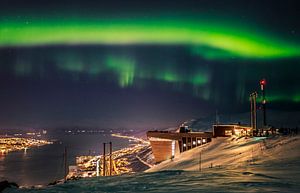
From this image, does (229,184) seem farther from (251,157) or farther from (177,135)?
(177,135)

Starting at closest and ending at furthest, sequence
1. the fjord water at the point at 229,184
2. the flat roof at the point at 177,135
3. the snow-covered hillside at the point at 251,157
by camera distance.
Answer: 1. the fjord water at the point at 229,184
2. the snow-covered hillside at the point at 251,157
3. the flat roof at the point at 177,135

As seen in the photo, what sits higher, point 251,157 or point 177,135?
point 251,157

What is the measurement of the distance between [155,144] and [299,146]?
161 ft

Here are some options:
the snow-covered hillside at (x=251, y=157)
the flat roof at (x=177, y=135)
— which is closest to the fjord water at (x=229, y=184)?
the snow-covered hillside at (x=251, y=157)

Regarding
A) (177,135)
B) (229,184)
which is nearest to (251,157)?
(229,184)

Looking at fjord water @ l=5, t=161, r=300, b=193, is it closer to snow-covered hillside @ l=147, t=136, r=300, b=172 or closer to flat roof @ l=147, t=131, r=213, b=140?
snow-covered hillside @ l=147, t=136, r=300, b=172

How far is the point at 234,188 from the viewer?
12008 mm

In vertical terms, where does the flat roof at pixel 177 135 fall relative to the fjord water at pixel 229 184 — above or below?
below

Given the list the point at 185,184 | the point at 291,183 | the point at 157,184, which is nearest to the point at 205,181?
the point at 185,184

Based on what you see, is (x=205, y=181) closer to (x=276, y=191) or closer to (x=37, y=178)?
(x=276, y=191)

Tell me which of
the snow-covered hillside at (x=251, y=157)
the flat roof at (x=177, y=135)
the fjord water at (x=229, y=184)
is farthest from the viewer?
the flat roof at (x=177, y=135)

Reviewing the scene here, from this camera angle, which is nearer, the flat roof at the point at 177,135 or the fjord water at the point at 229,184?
the fjord water at the point at 229,184

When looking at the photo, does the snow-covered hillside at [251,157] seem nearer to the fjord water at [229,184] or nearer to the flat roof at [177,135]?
the fjord water at [229,184]

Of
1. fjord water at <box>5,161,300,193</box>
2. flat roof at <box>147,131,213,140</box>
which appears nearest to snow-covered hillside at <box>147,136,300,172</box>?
fjord water at <box>5,161,300,193</box>
